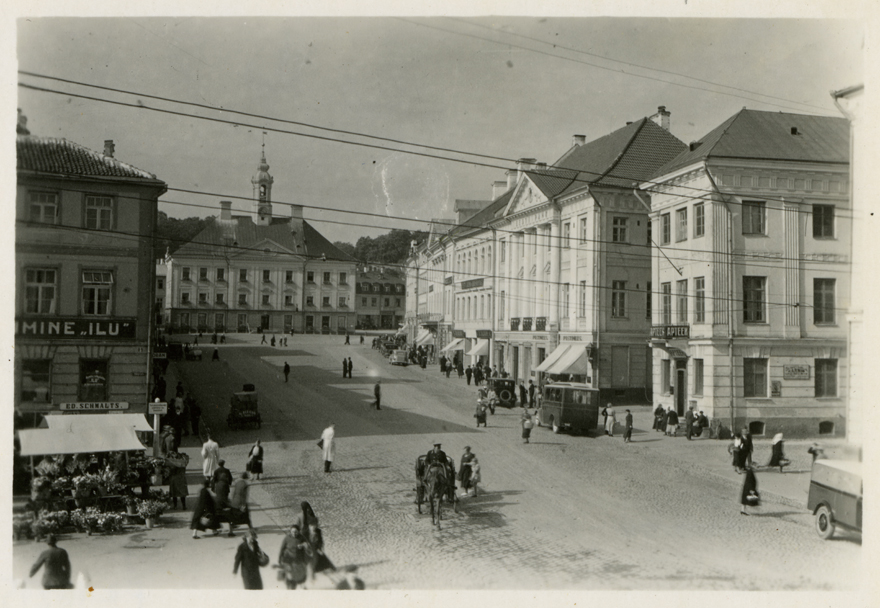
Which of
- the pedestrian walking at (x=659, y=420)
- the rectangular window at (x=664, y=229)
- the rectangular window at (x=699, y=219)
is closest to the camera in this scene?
the rectangular window at (x=699, y=219)

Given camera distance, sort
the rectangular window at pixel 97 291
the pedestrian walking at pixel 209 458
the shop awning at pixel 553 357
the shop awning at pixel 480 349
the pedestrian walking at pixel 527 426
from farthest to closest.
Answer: the shop awning at pixel 480 349 → the shop awning at pixel 553 357 → the pedestrian walking at pixel 527 426 → the rectangular window at pixel 97 291 → the pedestrian walking at pixel 209 458

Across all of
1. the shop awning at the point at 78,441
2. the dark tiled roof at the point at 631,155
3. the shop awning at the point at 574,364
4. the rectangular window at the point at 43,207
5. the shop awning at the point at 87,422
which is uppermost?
the dark tiled roof at the point at 631,155

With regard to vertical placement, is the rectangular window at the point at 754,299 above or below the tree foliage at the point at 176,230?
below

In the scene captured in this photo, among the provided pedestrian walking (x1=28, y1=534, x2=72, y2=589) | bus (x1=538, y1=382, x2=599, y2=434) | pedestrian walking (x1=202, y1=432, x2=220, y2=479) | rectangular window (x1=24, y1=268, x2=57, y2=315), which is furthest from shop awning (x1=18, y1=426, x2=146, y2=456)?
bus (x1=538, y1=382, x2=599, y2=434)

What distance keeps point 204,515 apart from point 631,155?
1192 inches

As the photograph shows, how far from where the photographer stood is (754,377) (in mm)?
28281

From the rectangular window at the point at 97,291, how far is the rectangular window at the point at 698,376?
21637 mm

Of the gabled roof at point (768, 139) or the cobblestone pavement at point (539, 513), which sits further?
the gabled roof at point (768, 139)

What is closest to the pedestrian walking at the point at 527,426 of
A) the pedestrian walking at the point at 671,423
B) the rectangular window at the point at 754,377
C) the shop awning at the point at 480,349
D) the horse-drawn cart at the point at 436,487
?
the pedestrian walking at the point at 671,423

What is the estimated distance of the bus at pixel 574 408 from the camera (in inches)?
1133

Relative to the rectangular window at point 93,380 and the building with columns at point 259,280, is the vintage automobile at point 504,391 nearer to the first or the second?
the rectangular window at point 93,380

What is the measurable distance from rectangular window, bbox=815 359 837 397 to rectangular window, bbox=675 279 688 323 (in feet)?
17.2

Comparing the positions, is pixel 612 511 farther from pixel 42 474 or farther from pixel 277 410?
pixel 277 410

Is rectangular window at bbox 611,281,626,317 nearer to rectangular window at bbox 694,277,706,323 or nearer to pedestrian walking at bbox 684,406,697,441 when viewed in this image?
rectangular window at bbox 694,277,706,323
